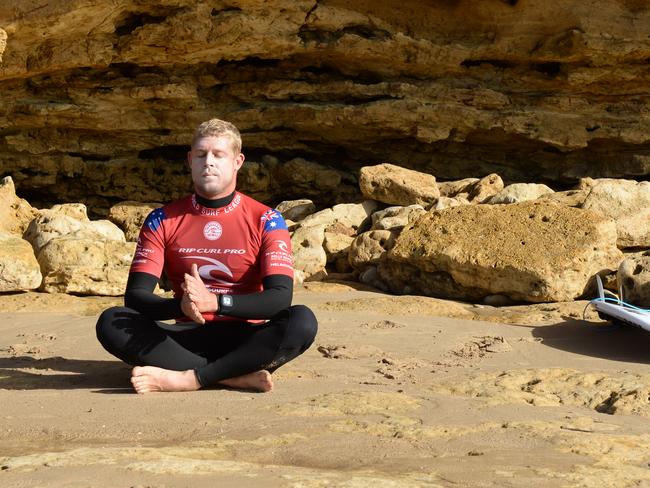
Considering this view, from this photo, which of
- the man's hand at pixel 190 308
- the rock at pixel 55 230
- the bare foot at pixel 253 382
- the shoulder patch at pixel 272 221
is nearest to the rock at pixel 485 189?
the rock at pixel 55 230

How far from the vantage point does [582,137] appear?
1103 cm

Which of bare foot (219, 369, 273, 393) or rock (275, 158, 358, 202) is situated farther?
rock (275, 158, 358, 202)

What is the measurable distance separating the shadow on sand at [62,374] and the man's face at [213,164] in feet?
3.14

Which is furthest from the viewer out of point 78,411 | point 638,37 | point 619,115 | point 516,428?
point 619,115

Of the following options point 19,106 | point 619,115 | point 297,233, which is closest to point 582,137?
point 619,115

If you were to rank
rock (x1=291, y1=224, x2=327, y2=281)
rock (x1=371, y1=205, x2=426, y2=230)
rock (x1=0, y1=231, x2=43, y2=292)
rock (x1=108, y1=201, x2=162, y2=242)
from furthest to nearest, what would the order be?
rock (x1=108, y1=201, x2=162, y2=242), rock (x1=371, y1=205, x2=426, y2=230), rock (x1=291, y1=224, x2=327, y2=281), rock (x1=0, y1=231, x2=43, y2=292)

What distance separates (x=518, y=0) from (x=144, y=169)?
18.2 feet

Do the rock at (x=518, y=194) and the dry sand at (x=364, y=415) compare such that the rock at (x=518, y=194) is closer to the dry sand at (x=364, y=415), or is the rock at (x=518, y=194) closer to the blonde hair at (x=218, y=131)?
the dry sand at (x=364, y=415)

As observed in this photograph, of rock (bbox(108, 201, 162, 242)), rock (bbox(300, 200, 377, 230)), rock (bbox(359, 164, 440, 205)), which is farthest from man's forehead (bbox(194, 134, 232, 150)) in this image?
rock (bbox(108, 201, 162, 242))

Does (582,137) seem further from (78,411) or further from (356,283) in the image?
(78,411)

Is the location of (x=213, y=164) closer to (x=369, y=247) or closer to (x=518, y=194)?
(x=369, y=247)

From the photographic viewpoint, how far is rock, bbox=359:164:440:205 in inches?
378

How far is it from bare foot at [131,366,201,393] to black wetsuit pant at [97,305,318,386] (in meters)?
0.05

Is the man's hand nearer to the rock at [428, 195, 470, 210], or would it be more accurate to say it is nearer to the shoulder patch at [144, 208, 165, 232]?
the shoulder patch at [144, 208, 165, 232]
